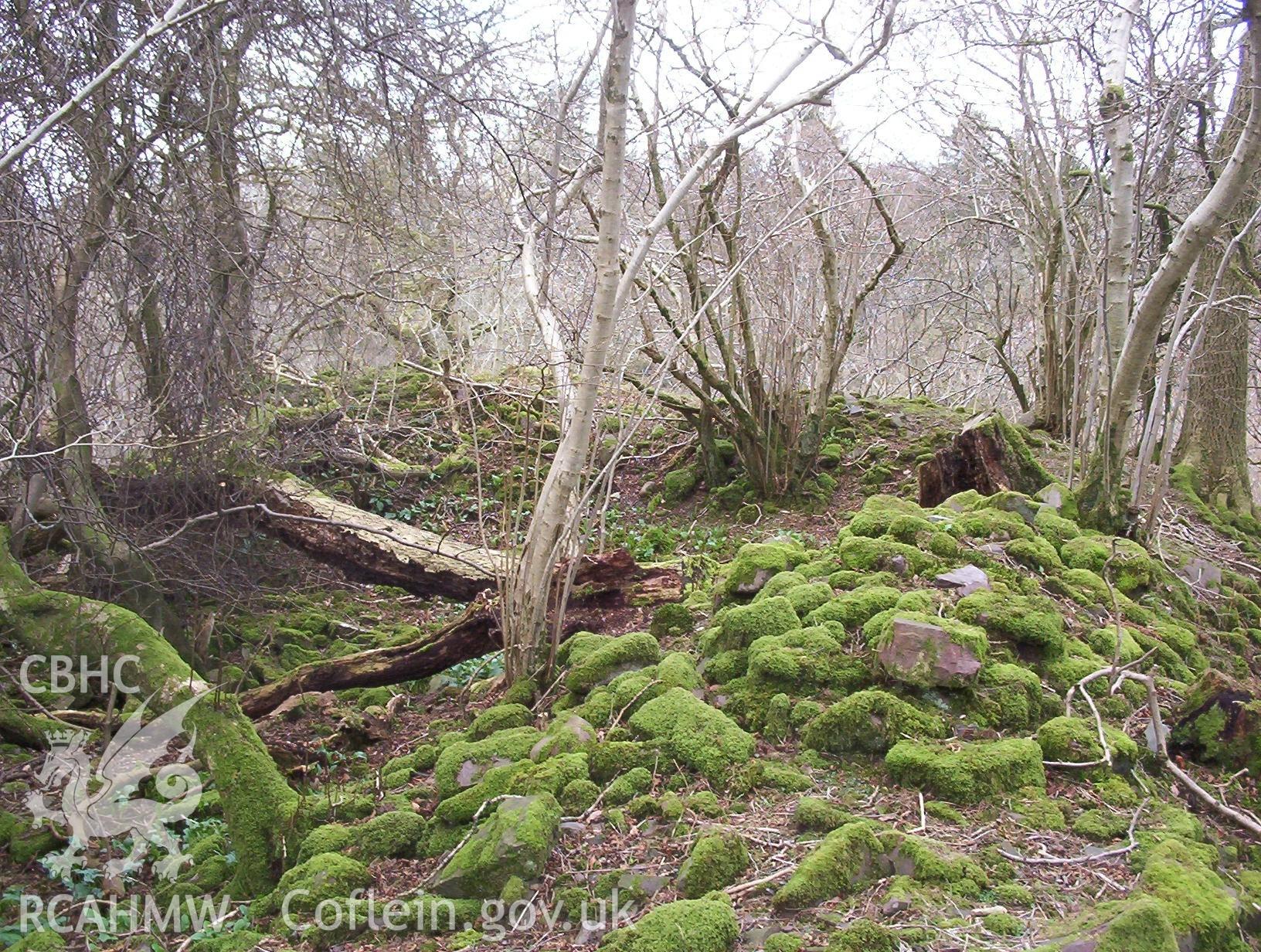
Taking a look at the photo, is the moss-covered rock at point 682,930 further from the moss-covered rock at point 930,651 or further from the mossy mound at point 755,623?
the mossy mound at point 755,623

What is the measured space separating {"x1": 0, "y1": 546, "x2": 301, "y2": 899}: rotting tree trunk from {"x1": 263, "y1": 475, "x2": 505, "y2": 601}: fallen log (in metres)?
1.58

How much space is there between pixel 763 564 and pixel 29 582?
350 centimetres

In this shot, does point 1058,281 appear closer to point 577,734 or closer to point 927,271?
point 927,271

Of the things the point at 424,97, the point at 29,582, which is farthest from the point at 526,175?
the point at 29,582

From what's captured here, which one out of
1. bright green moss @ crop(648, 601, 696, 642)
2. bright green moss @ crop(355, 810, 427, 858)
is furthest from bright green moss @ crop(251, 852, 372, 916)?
bright green moss @ crop(648, 601, 696, 642)

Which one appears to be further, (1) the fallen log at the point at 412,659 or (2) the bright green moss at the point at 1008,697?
(1) the fallen log at the point at 412,659

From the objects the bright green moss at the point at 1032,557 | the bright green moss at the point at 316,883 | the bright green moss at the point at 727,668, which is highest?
the bright green moss at the point at 1032,557

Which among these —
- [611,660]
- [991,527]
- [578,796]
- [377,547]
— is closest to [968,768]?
[578,796]

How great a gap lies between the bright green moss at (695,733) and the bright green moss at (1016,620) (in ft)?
3.92

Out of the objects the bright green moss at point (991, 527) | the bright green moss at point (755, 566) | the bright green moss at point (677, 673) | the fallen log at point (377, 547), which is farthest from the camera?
the fallen log at point (377, 547)

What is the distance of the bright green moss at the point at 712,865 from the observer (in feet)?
8.61

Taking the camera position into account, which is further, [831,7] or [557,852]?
[831,7]

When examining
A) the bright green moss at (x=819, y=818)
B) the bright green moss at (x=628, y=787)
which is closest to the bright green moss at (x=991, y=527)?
the bright green moss at (x=819, y=818)

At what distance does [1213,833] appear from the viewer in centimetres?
297
